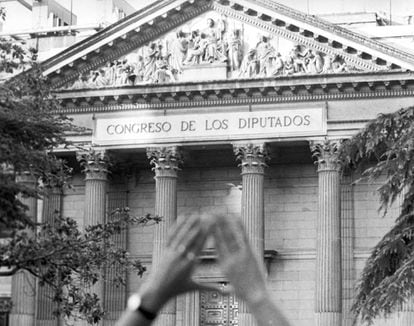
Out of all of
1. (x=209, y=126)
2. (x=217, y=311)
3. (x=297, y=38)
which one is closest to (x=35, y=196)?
(x=209, y=126)

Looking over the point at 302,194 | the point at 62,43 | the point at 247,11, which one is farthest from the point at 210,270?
the point at 62,43

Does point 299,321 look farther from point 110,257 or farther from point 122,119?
point 110,257

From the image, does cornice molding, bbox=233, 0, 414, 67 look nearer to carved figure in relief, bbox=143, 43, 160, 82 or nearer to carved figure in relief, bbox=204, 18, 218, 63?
carved figure in relief, bbox=204, 18, 218, 63

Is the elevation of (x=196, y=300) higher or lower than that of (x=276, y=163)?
lower

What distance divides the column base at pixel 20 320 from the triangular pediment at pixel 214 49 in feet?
27.9

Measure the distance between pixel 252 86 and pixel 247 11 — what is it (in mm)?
2764

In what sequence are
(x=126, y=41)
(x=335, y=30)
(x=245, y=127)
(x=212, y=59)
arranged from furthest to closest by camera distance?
1. (x=126, y=41)
2. (x=212, y=59)
3. (x=245, y=127)
4. (x=335, y=30)

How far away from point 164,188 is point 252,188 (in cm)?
321

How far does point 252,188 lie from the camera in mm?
40688

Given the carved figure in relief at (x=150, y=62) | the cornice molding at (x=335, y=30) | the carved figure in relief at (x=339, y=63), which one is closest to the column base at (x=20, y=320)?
the carved figure in relief at (x=150, y=62)

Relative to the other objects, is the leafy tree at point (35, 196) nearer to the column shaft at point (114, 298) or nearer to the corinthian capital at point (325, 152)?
the corinthian capital at point (325, 152)

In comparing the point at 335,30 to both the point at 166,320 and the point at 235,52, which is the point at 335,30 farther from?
the point at 166,320

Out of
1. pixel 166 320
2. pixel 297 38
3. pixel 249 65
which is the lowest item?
pixel 166 320

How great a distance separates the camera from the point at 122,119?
42625mm
